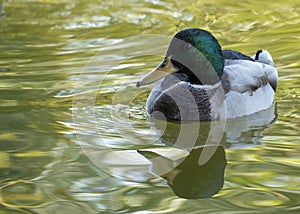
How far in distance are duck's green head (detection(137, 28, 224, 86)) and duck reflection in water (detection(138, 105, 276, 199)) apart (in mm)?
442

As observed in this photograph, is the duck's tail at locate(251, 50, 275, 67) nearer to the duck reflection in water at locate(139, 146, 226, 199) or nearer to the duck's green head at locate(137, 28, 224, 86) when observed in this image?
→ the duck's green head at locate(137, 28, 224, 86)

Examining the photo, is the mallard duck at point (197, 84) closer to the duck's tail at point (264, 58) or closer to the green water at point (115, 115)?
the green water at point (115, 115)

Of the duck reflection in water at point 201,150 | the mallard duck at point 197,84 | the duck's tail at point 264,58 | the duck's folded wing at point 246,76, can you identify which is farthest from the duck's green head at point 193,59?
the duck's tail at point 264,58

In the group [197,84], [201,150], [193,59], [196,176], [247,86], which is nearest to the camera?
[196,176]

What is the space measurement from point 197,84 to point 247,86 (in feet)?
1.62

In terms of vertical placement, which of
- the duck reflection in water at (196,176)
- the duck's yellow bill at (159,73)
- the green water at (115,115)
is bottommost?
the duck reflection in water at (196,176)

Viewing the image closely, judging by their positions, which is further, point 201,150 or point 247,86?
point 247,86

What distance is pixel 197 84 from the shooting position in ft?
22.4

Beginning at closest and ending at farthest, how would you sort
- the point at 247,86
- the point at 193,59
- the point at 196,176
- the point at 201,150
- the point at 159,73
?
1. the point at 196,176
2. the point at 201,150
3. the point at 159,73
4. the point at 193,59
5. the point at 247,86

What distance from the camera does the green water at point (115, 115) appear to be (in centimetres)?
490

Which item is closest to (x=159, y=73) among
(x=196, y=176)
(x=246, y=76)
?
(x=246, y=76)

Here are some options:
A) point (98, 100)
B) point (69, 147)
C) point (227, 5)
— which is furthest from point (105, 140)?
point (227, 5)

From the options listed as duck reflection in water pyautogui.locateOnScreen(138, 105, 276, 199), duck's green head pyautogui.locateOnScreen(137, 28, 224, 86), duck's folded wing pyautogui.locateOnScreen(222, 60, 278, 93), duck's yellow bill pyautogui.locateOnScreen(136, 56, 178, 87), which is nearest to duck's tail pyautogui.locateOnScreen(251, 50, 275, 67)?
duck's folded wing pyautogui.locateOnScreen(222, 60, 278, 93)

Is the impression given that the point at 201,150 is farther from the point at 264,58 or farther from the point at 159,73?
the point at 264,58
